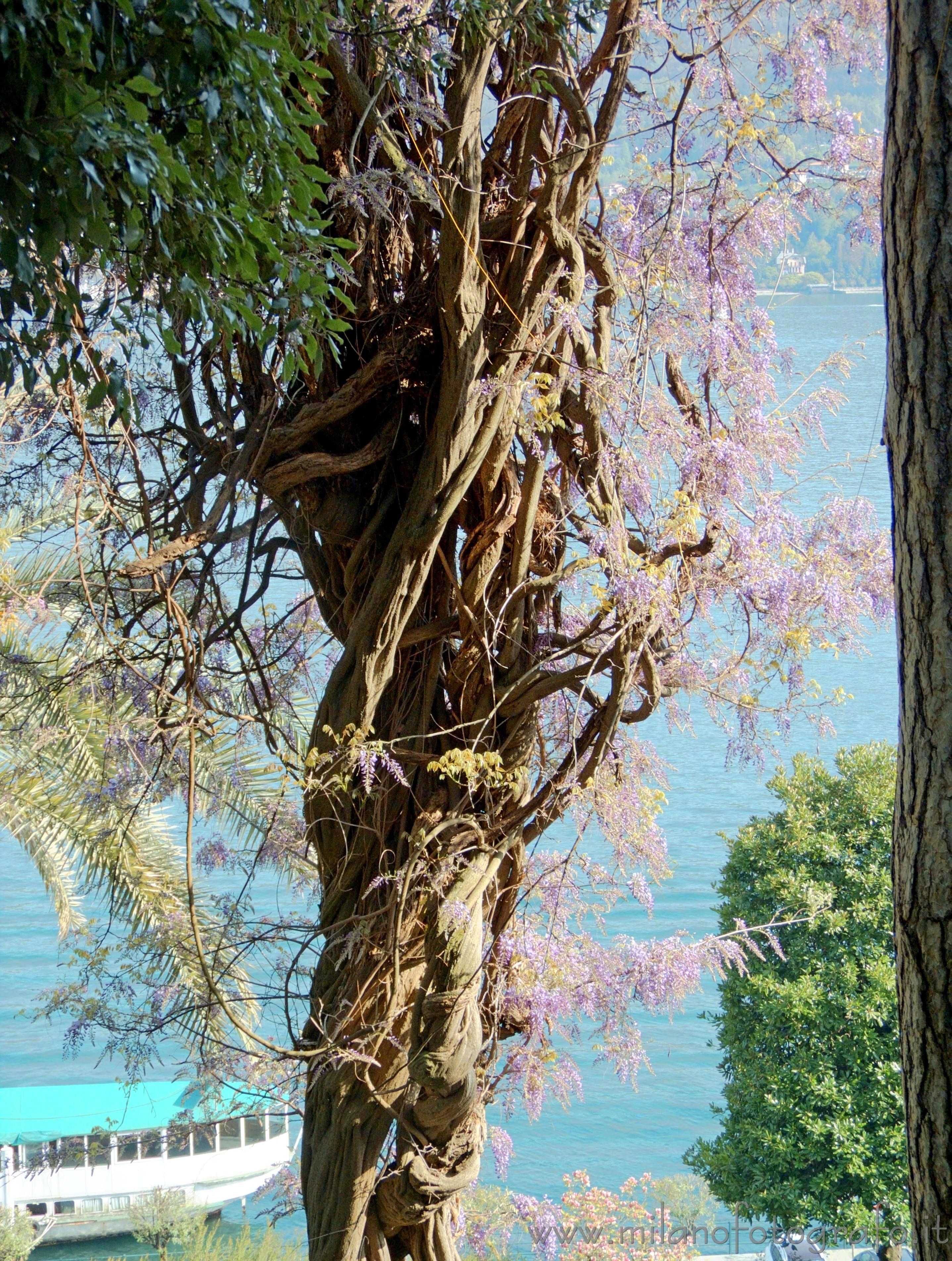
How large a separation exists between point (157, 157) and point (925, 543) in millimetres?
775

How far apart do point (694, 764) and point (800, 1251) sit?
19.7 ft

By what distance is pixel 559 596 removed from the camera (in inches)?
95.3

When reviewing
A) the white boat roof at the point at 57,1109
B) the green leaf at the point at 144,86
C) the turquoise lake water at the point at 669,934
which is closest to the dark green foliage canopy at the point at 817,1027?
the turquoise lake water at the point at 669,934

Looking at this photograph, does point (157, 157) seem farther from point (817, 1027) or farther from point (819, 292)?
point (817, 1027)

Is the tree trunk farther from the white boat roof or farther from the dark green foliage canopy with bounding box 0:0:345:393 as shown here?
the white boat roof

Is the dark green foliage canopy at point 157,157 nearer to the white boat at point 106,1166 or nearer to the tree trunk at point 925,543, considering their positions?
the tree trunk at point 925,543

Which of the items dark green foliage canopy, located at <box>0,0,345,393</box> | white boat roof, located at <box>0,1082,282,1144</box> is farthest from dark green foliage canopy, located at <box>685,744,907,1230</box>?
dark green foliage canopy, located at <box>0,0,345,393</box>

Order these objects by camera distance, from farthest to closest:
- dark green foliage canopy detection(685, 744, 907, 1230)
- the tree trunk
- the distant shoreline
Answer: dark green foliage canopy detection(685, 744, 907, 1230) → the distant shoreline → the tree trunk

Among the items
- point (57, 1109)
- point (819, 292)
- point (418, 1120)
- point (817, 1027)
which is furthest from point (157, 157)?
point (57, 1109)

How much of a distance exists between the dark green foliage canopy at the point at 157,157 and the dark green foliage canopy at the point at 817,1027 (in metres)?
3.84

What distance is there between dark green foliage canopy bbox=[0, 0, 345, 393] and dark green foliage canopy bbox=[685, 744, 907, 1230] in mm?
3841

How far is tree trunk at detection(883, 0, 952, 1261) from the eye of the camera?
104cm

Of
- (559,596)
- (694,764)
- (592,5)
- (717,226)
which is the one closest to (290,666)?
(559,596)

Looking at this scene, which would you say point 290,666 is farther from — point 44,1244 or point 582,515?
point 44,1244
